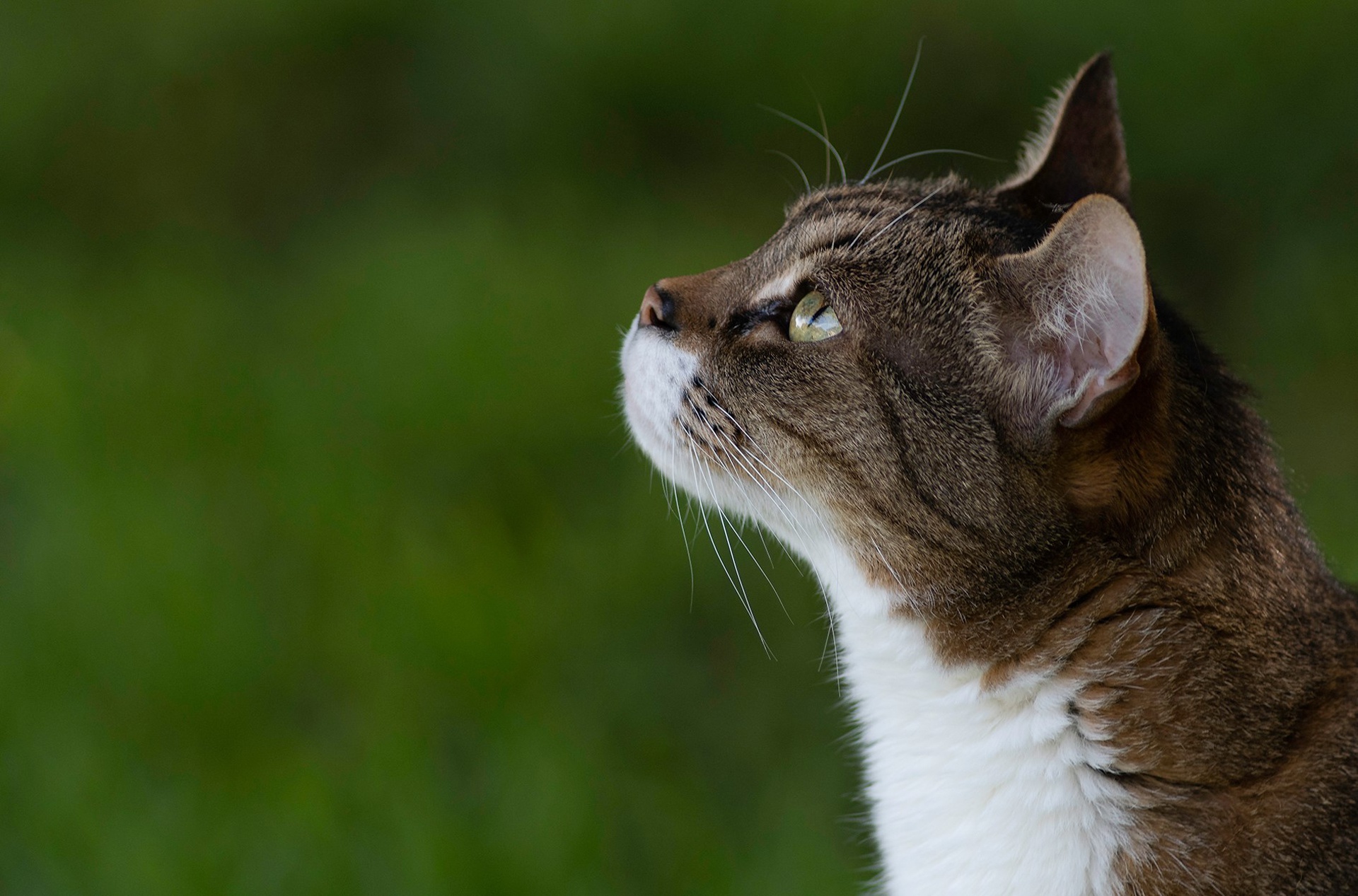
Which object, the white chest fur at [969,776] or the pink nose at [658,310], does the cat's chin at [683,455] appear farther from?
the white chest fur at [969,776]

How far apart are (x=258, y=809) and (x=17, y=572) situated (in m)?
1.66

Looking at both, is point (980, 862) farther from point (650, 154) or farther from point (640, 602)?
point (650, 154)

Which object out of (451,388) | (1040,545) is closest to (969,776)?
(1040,545)

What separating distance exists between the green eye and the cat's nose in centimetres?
28

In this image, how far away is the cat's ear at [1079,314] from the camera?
2260 millimetres

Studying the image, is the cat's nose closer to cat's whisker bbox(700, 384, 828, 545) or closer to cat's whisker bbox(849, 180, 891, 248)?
cat's whisker bbox(700, 384, 828, 545)

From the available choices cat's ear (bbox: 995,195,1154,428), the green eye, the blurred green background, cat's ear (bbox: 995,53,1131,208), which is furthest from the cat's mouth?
the blurred green background

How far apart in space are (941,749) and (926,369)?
0.81 meters

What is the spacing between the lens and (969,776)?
8.73ft

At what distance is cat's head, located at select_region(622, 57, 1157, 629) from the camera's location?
2.44 metres

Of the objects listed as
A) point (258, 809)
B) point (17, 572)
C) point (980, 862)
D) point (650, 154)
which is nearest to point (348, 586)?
point (258, 809)

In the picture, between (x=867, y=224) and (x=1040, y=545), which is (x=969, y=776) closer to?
(x=1040, y=545)

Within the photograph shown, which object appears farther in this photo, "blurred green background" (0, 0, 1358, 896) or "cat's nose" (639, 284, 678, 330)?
"blurred green background" (0, 0, 1358, 896)

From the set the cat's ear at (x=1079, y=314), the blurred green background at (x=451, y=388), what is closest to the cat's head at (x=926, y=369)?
the cat's ear at (x=1079, y=314)
